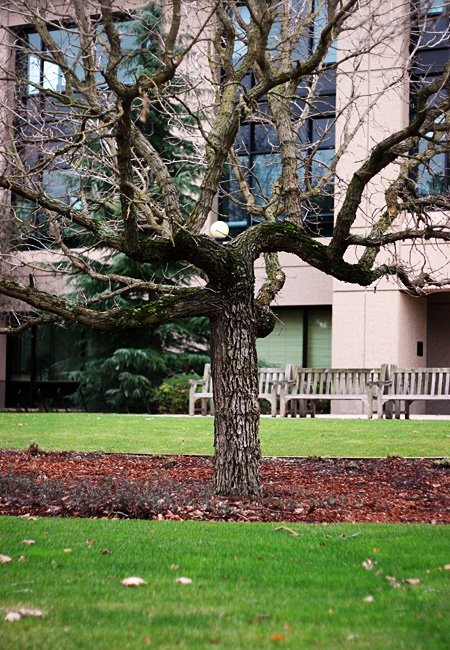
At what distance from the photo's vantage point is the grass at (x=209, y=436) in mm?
10352

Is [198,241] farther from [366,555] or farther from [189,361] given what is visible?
[189,361]

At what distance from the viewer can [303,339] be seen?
21.0 meters

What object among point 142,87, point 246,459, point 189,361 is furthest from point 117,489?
point 189,361

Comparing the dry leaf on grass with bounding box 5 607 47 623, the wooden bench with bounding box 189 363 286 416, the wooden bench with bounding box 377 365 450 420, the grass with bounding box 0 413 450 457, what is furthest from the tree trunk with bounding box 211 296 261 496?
the wooden bench with bounding box 189 363 286 416

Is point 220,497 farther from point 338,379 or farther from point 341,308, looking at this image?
point 341,308

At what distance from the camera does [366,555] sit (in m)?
4.57

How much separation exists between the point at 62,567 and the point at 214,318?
3.41 m

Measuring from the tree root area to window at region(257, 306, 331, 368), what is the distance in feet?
38.0

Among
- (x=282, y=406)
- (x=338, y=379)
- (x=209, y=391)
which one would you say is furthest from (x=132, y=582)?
(x=209, y=391)

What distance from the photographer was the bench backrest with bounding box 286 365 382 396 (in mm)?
15969

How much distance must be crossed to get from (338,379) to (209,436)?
5.21 m

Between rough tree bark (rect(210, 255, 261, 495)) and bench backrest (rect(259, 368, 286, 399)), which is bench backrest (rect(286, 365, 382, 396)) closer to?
bench backrest (rect(259, 368, 286, 399))

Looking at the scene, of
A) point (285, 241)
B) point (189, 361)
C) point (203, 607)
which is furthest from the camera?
point (189, 361)

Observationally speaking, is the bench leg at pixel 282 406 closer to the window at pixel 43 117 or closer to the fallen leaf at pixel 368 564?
the window at pixel 43 117
